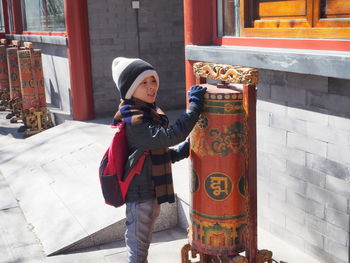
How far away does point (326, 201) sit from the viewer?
10.8 feet

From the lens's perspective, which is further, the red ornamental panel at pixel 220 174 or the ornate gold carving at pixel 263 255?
the ornate gold carving at pixel 263 255

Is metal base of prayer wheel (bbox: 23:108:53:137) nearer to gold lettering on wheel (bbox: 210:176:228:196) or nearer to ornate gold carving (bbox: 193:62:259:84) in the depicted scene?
ornate gold carving (bbox: 193:62:259:84)

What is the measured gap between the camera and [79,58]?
8469 millimetres

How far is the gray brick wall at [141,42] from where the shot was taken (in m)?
8.60

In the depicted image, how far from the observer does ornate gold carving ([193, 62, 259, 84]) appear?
9.11 feet

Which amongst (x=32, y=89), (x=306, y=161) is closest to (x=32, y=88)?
(x=32, y=89)

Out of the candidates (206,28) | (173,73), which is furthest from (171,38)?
(206,28)

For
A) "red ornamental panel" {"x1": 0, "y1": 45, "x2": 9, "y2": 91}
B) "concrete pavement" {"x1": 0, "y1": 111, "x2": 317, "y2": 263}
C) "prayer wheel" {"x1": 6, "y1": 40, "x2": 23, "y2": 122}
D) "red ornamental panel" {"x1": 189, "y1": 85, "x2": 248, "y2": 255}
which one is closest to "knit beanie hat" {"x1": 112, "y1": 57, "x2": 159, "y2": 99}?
"red ornamental panel" {"x1": 189, "y1": 85, "x2": 248, "y2": 255}

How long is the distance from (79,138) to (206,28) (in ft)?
10.8

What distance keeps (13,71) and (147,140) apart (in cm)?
856

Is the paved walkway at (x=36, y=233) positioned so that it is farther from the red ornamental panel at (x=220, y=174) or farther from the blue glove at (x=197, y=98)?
the blue glove at (x=197, y=98)

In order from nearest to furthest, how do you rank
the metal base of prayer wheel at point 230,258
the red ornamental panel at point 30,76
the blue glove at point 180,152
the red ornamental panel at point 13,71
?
the metal base of prayer wheel at point 230,258
the blue glove at point 180,152
the red ornamental panel at point 30,76
the red ornamental panel at point 13,71

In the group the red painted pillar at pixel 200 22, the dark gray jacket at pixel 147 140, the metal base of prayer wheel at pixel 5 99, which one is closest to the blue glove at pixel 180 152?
the dark gray jacket at pixel 147 140

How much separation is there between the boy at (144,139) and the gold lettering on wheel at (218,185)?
33 centimetres
